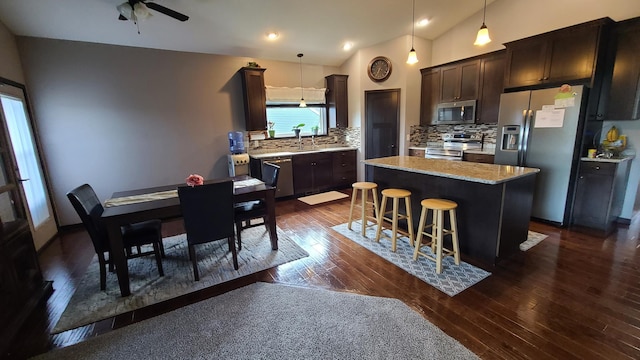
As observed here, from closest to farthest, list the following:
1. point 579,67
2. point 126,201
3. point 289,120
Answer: point 126,201 → point 579,67 → point 289,120

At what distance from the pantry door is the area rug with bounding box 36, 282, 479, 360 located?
8.12ft

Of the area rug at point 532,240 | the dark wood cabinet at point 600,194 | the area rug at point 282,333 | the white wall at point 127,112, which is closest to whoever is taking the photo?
the area rug at point 282,333

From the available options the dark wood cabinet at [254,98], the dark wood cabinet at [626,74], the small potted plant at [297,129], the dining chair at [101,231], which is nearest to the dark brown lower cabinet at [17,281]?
the dining chair at [101,231]

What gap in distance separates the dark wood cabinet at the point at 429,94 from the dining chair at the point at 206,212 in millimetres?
4301

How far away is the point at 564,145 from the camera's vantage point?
132 inches

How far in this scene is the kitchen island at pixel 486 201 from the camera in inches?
96.3

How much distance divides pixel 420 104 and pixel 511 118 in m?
1.91

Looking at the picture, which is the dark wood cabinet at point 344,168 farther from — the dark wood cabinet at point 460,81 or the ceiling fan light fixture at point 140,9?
the ceiling fan light fixture at point 140,9

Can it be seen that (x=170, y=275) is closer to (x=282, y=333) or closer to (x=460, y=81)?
(x=282, y=333)

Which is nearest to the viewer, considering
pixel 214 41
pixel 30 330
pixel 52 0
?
pixel 30 330

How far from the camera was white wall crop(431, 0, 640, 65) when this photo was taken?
3.34m

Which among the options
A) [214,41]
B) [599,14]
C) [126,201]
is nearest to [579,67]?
[599,14]

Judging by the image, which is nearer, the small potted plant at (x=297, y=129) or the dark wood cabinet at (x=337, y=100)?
the small potted plant at (x=297, y=129)

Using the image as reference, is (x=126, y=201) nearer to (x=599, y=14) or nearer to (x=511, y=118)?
(x=511, y=118)
